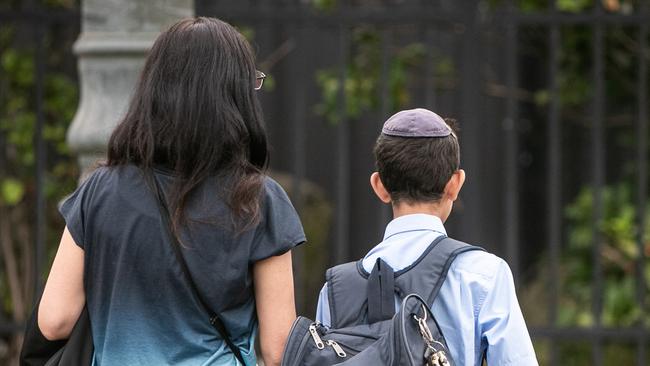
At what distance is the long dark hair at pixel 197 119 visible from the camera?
2283 millimetres

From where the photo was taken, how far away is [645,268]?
558cm

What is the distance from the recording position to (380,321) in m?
2.28

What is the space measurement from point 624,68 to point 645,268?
130cm

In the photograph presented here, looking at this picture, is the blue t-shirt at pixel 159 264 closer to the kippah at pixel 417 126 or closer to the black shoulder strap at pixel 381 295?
the black shoulder strap at pixel 381 295

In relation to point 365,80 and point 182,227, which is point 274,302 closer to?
point 182,227

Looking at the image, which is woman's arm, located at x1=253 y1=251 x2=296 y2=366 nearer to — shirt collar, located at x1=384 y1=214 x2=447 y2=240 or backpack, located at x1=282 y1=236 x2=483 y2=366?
backpack, located at x1=282 y1=236 x2=483 y2=366

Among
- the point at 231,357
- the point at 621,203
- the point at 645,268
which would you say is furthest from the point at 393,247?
the point at 621,203

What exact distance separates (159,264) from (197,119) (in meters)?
0.32

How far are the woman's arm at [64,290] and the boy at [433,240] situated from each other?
0.53 metres

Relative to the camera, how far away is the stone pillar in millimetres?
3539

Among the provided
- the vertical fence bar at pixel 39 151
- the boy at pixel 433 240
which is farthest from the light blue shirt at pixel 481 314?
the vertical fence bar at pixel 39 151

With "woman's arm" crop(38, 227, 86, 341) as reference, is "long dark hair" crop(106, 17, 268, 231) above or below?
above

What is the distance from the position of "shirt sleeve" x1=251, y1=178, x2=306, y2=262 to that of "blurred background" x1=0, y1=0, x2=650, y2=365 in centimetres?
133

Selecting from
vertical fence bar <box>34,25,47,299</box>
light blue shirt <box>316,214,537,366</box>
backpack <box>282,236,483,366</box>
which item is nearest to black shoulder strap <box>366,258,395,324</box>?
backpack <box>282,236,483,366</box>
